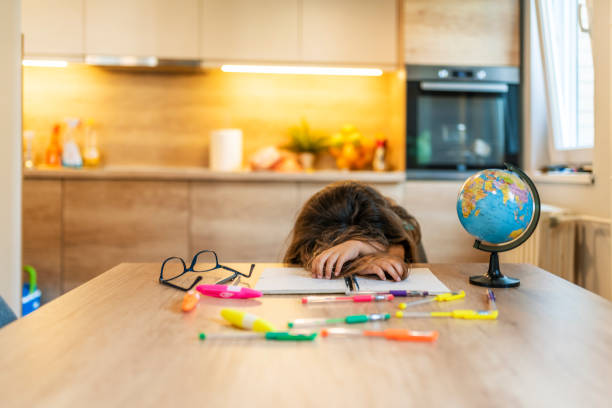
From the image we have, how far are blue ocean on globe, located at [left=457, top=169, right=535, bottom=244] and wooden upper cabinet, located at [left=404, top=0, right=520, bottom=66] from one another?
81.6 inches

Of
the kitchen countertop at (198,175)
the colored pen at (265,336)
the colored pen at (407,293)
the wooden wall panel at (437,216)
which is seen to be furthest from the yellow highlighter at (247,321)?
the wooden wall panel at (437,216)

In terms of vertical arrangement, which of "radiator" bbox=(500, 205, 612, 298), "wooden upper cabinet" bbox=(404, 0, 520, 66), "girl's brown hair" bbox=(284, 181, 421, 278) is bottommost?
"radiator" bbox=(500, 205, 612, 298)

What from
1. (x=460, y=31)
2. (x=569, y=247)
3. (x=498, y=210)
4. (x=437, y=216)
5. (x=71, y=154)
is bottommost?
(x=569, y=247)

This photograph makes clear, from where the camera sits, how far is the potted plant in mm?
3375

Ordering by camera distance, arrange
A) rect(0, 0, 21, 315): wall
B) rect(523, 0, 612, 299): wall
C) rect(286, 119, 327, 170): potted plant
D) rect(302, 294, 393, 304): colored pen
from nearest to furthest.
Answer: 1. rect(302, 294, 393, 304): colored pen
2. rect(0, 0, 21, 315): wall
3. rect(523, 0, 612, 299): wall
4. rect(286, 119, 327, 170): potted plant

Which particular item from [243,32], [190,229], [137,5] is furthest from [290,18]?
[190,229]

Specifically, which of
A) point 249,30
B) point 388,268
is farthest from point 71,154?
point 388,268

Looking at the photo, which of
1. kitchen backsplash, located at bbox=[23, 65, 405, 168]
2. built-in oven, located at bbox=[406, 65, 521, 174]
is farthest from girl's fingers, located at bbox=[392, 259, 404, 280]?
kitchen backsplash, located at bbox=[23, 65, 405, 168]

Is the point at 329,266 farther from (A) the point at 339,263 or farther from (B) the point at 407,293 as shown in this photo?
(B) the point at 407,293

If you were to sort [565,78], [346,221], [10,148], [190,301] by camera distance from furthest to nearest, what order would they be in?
[565,78] < [10,148] < [346,221] < [190,301]

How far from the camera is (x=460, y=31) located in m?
2.98

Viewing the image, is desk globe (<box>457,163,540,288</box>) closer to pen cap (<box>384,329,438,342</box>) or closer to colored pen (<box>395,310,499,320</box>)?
colored pen (<box>395,310,499,320</box>)

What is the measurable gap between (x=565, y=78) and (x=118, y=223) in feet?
8.47

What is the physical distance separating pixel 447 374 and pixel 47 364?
49 cm
